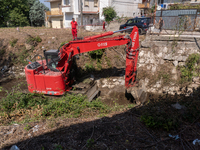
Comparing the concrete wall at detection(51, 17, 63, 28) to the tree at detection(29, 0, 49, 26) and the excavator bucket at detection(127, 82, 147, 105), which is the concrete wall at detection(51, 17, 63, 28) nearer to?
the tree at detection(29, 0, 49, 26)

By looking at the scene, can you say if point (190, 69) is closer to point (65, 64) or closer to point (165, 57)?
point (165, 57)

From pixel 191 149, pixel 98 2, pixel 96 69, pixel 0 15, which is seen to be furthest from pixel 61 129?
pixel 0 15

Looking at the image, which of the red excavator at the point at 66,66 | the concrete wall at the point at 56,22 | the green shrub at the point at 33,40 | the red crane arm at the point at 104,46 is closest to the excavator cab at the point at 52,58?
the red excavator at the point at 66,66

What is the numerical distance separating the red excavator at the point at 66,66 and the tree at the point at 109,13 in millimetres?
18405

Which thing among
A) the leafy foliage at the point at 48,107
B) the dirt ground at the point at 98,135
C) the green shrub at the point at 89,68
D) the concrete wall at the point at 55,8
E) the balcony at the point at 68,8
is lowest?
the leafy foliage at the point at 48,107

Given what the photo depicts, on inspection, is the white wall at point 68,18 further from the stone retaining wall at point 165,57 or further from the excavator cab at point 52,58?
the excavator cab at point 52,58

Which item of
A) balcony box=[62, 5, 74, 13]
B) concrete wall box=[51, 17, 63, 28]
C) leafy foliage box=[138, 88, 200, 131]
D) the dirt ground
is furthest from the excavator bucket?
concrete wall box=[51, 17, 63, 28]

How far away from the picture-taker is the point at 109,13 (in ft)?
79.0

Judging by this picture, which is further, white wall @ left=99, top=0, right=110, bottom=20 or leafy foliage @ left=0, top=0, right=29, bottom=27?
leafy foliage @ left=0, top=0, right=29, bottom=27

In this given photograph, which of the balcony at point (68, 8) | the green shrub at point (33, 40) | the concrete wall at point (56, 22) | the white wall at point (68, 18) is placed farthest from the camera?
the concrete wall at point (56, 22)

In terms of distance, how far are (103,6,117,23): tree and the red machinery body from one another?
60.4 feet

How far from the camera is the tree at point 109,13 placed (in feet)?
79.3

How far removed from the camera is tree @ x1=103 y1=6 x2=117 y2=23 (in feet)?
79.3

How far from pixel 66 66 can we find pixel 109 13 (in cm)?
1918
